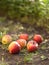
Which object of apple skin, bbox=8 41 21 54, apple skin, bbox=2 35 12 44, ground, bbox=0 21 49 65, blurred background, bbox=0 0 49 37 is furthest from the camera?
blurred background, bbox=0 0 49 37

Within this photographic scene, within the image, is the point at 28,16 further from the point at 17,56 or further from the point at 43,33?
the point at 17,56

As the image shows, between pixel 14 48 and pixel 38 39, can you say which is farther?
pixel 38 39

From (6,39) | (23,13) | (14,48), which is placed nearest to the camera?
(14,48)

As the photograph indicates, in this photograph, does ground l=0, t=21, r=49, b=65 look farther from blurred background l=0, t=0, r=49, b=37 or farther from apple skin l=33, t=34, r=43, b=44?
blurred background l=0, t=0, r=49, b=37

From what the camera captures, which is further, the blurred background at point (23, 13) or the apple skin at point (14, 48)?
the blurred background at point (23, 13)

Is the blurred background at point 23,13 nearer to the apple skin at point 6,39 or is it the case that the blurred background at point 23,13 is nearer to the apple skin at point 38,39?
the apple skin at point 38,39

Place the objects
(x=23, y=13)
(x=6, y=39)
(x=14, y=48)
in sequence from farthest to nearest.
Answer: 1. (x=23, y=13)
2. (x=6, y=39)
3. (x=14, y=48)

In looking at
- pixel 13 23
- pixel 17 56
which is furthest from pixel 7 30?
pixel 17 56

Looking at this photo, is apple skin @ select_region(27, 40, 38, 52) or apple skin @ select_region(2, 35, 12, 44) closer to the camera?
apple skin @ select_region(27, 40, 38, 52)

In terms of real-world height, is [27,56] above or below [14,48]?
below

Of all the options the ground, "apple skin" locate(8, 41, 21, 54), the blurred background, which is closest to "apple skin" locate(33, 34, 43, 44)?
the ground

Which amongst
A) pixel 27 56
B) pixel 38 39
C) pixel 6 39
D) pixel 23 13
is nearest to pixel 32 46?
pixel 27 56

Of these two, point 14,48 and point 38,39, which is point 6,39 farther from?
point 38,39

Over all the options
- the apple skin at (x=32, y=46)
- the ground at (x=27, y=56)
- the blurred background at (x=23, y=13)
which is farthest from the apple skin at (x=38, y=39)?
the blurred background at (x=23, y=13)
